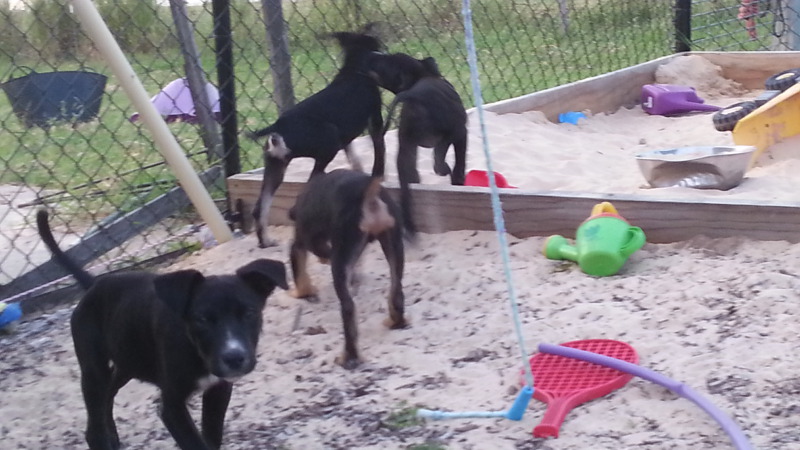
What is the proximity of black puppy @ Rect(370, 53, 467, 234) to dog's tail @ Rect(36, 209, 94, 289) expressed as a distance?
1591 mm

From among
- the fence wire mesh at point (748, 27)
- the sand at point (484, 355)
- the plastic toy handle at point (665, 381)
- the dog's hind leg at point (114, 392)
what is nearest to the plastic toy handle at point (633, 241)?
the sand at point (484, 355)

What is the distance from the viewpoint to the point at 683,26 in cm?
818

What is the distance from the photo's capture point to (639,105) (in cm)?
725

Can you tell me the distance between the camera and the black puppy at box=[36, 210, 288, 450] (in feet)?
8.32

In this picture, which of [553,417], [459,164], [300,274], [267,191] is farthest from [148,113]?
[553,417]

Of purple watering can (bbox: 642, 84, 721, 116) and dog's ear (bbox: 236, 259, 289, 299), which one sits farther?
purple watering can (bbox: 642, 84, 721, 116)

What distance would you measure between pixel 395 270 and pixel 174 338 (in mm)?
1098

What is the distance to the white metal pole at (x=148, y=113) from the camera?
13.3ft

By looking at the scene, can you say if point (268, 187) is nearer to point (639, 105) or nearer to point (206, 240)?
point (206, 240)

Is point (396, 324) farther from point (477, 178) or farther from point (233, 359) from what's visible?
point (477, 178)

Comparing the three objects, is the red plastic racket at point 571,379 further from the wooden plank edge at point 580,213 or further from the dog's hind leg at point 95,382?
the dog's hind leg at point 95,382

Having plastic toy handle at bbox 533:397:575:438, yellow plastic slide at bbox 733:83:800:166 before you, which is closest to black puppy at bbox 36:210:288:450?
plastic toy handle at bbox 533:397:575:438

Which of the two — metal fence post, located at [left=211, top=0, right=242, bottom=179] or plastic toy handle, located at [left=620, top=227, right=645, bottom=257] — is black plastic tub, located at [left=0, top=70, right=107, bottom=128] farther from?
plastic toy handle, located at [left=620, top=227, right=645, bottom=257]

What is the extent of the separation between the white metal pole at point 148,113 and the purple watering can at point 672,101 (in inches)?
138
